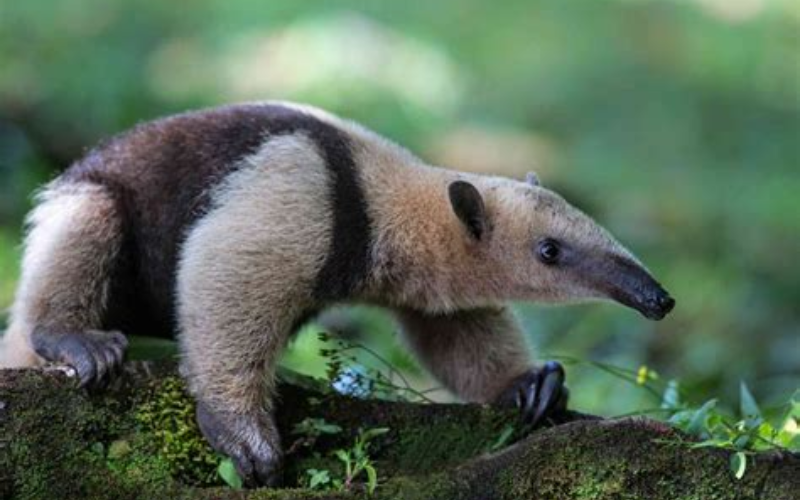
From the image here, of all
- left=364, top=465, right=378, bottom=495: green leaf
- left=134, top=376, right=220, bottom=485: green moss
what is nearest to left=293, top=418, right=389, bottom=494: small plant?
left=364, top=465, right=378, bottom=495: green leaf

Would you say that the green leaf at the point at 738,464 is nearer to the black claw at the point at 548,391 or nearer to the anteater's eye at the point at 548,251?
the black claw at the point at 548,391

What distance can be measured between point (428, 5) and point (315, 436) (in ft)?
25.6

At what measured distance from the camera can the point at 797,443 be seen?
582 cm

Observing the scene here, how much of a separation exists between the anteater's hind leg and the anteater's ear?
4.95 ft

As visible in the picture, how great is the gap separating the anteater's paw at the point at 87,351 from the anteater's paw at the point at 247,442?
405 mm

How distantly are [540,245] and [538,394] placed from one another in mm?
663

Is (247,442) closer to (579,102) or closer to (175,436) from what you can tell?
(175,436)

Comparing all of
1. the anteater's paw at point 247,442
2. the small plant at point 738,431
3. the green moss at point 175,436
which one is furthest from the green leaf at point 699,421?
the green moss at point 175,436

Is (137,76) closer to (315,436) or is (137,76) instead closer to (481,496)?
(315,436)

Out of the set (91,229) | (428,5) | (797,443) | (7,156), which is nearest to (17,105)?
(7,156)

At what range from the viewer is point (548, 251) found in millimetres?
6660

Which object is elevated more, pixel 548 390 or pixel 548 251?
pixel 548 251

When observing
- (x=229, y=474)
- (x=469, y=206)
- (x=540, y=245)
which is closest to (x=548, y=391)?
(x=540, y=245)

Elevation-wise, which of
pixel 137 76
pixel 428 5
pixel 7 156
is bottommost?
pixel 7 156
